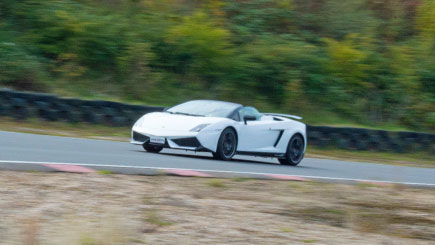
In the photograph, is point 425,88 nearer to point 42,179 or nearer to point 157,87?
point 157,87

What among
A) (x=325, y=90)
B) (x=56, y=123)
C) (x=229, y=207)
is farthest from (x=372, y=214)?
(x=325, y=90)

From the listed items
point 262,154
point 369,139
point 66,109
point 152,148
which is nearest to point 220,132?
point 152,148

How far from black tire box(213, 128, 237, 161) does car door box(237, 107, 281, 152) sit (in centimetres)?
18

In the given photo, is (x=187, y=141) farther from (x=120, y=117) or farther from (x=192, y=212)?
(x=120, y=117)

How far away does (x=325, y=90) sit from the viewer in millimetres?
23500

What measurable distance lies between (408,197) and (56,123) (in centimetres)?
988

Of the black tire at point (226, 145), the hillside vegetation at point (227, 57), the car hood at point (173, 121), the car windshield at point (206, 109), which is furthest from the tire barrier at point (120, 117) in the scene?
the black tire at point (226, 145)

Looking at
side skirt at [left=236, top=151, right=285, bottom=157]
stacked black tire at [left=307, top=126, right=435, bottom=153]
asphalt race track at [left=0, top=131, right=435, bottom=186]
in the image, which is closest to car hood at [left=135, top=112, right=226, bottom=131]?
asphalt race track at [left=0, top=131, right=435, bottom=186]

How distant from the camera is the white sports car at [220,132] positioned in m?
11.3

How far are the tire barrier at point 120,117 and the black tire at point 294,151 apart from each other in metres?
5.12

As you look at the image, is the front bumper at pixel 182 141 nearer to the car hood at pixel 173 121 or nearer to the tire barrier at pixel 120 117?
the car hood at pixel 173 121

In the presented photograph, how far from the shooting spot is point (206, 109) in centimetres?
1234

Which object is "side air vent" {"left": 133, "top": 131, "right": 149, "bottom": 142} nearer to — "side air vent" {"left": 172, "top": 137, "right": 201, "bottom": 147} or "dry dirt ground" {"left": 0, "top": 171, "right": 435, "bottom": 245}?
"side air vent" {"left": 172, "top": 137, "right": 201, "bottom": 147}

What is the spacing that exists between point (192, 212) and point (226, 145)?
18.1 feet
